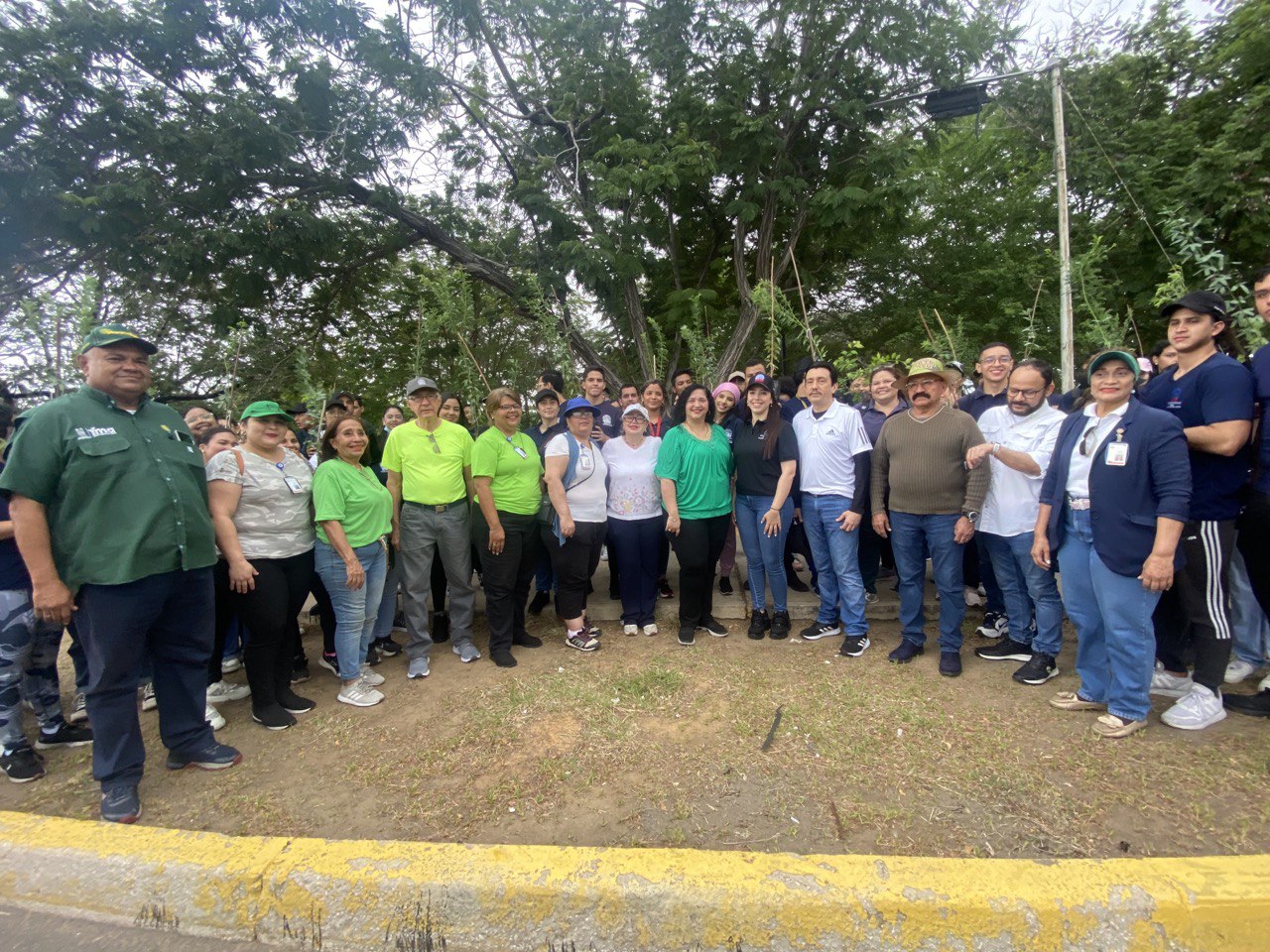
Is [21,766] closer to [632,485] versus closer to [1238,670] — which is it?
[632,485]

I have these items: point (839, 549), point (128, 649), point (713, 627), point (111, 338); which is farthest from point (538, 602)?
point (111, 338)

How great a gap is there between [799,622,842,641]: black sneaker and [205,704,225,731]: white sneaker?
3796 mm

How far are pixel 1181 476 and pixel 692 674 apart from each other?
2759mm

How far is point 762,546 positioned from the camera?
14.8ft

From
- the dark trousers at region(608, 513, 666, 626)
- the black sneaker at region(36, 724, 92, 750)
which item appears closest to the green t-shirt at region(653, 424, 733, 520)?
the dark trousers at region(608, 513, 666, 626)

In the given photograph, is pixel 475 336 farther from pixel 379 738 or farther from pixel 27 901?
pixel 27 901

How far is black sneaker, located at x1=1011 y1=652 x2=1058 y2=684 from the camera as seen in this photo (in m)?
3.66

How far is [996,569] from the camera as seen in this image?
401 centimetres

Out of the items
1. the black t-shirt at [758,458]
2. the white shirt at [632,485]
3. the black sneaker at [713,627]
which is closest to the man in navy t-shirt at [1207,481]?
the black t-shirt at [758,458]

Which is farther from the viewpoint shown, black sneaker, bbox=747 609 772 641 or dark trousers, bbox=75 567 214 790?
black sneaker, bbox=747 609 772 641

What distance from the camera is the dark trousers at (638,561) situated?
4590 millimetres

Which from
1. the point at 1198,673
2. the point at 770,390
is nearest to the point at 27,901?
the point at 770,390

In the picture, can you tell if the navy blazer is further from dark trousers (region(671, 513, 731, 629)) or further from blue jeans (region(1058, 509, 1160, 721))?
dark trousers (region(671, 513, 731, 629))

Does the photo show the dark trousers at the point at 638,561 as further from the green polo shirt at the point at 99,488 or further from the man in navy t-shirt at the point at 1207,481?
the man in navy t-shirt at the point at 1207,481
